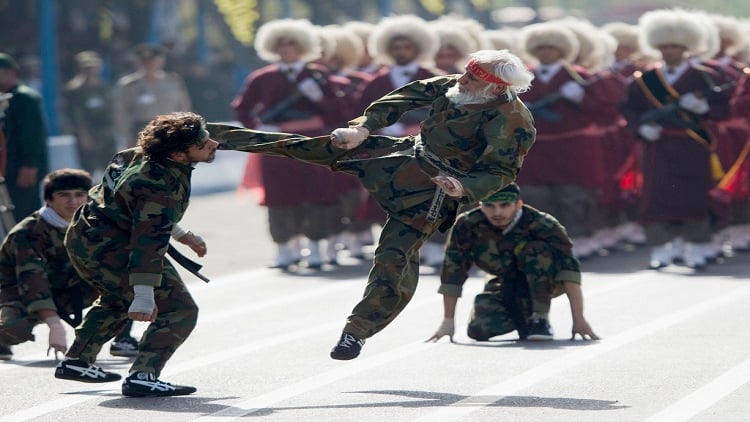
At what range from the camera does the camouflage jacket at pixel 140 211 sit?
357 inches

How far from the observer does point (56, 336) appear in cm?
1063

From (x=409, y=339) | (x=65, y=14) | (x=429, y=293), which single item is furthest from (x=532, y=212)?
(x=65, y=14)

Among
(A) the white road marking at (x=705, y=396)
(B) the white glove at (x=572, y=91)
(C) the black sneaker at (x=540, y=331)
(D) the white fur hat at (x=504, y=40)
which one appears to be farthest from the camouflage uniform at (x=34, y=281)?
(D) the white fur hat at (x=504, y=40)

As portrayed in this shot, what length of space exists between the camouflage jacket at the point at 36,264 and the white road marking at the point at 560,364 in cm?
256

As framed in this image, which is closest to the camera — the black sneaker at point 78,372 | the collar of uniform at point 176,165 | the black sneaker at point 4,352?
the collar of uniform at point 176,165

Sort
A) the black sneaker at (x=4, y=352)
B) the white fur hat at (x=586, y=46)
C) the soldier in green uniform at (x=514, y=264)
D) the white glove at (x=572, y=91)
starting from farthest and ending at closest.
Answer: the white fur hat at (x=586, y=46) → the white glove at (x=572, y=91) → the soldier in green uniform at (x=514, y=264) → the black sneaker at (x=4, y=352)

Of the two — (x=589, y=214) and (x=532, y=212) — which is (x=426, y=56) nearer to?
(x=589, y=214)

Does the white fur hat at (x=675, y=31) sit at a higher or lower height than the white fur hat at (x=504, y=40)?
higher

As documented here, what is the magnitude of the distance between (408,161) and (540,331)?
201cm

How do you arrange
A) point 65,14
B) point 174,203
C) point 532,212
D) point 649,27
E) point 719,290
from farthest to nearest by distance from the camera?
point 65,14
point 649,27
point 719,290
point 532,212
point 174,203

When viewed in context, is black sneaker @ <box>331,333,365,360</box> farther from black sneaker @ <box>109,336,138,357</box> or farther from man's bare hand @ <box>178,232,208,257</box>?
black sneaker @ <box>109,336,138,357</box>

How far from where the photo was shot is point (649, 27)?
16.4 metres

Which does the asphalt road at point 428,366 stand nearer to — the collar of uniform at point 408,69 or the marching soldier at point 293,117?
the marching soldier at point 293,117

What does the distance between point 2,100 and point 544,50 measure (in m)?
4.91
